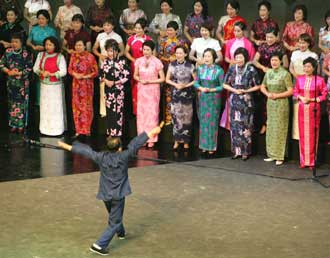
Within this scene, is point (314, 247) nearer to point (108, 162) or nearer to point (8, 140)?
point (108, 162)

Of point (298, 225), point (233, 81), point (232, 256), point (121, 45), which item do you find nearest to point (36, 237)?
point (232, 256)

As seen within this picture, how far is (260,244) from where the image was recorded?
20.7 feet

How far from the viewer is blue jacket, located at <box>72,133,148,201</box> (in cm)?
622

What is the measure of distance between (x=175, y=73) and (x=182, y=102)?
0.36 meters

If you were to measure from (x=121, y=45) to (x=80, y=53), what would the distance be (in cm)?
52

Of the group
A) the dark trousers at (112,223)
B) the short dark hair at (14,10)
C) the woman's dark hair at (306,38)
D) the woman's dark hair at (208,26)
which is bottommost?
the dark trousers at (112,223)

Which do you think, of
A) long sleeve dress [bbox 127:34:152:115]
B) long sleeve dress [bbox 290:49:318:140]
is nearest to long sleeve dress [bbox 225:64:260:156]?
long sleeve dress [bbox 290:49:318:140]

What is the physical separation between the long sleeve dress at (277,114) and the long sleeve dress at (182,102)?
3.28 feet

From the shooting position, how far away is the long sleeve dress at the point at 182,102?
9.45 m

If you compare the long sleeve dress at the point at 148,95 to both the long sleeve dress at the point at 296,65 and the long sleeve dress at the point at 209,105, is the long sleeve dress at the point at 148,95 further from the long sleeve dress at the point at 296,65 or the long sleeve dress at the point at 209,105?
the long sleeve dress at the point at 296,65

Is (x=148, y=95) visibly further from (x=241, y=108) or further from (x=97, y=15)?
(x=97, y=15)

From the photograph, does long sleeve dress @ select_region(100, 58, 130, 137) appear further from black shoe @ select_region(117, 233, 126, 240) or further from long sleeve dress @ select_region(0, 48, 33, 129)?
black shoe @ select_region(117, 233, 126, 240)

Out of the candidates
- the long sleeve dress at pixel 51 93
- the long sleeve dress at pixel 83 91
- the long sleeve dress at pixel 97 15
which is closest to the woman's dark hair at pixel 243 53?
the long sleeve dress at pixel 83 91

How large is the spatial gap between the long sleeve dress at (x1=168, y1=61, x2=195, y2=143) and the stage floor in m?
0.97
